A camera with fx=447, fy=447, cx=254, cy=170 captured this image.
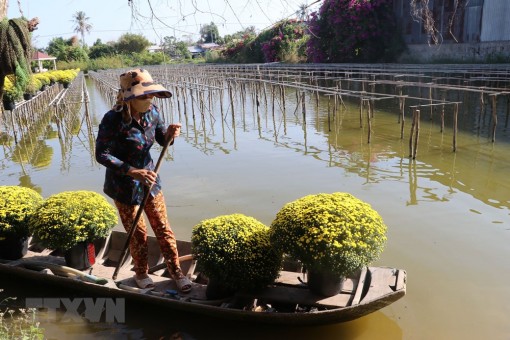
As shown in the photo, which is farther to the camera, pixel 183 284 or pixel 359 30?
pixel 359 30

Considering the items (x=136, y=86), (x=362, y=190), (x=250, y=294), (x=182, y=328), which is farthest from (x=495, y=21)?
(x=182, y=328)

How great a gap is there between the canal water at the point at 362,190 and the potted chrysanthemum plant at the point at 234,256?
57cm

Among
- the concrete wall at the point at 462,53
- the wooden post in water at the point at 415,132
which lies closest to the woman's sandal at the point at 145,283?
the wooden post in water at the point at 415,132

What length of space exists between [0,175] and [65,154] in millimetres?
2126

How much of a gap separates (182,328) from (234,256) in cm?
99

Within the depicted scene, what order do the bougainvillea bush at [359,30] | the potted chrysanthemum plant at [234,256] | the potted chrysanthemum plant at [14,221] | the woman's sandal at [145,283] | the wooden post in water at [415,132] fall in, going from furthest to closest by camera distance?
the bougainvillea bush at [359,30], the wooden post in water at [415,132], the potted chrysanthemum plant at [14,221], the woman's sandal at [145,283], the potted chrysanthemum plant at [234,256]

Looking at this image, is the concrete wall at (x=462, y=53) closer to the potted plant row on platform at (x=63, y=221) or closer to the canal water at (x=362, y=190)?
the canal water at (x=362, y=190)

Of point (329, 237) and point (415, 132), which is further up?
point (329, 237)

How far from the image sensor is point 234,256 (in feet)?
12.7

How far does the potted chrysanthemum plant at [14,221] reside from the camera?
4.82m

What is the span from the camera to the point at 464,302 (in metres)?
4.62

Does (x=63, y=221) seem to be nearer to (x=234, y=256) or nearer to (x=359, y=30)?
(x=234, y=256)

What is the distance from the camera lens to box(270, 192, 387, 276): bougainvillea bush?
3555mm

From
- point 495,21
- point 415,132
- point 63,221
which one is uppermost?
point 495,21
